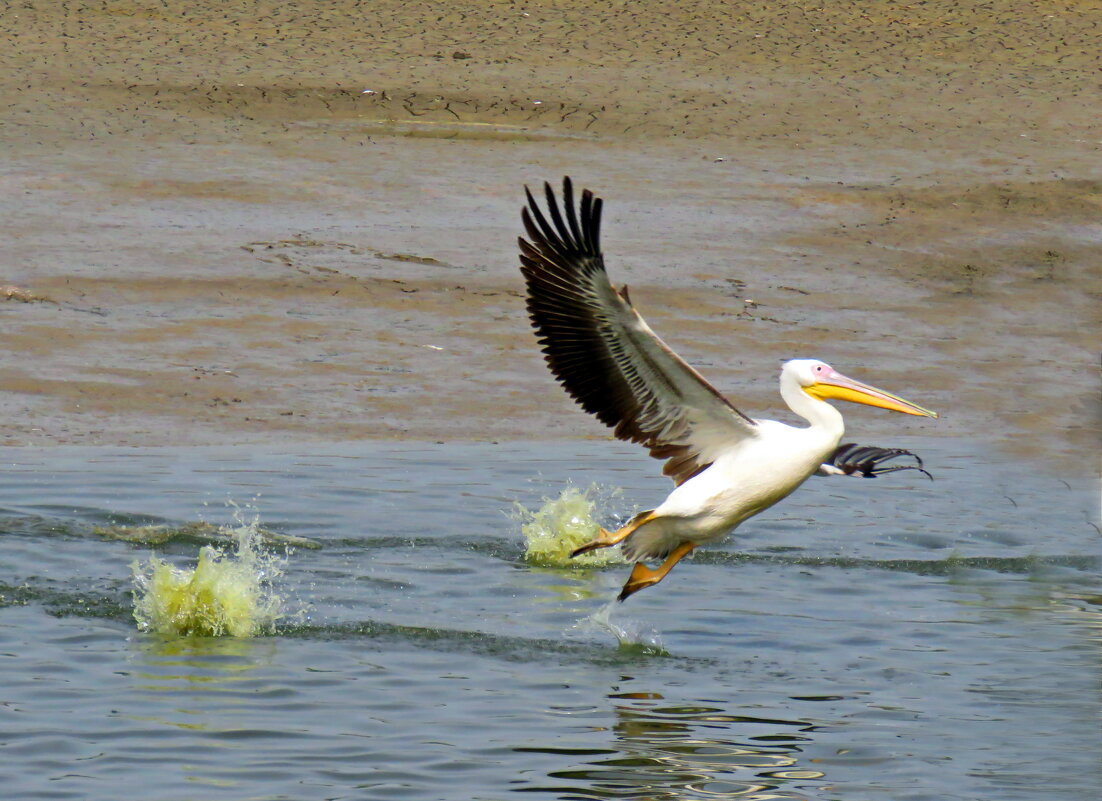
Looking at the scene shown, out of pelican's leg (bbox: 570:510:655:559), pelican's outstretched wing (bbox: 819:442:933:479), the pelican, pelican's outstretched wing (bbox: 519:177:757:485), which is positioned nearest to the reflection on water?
pelican's leg (bbox: 570:510:655:559)

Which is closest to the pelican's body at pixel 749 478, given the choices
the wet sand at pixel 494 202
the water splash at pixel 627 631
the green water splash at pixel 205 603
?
the water splash at pixel 627 631

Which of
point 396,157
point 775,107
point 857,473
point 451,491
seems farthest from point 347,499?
point 775,107

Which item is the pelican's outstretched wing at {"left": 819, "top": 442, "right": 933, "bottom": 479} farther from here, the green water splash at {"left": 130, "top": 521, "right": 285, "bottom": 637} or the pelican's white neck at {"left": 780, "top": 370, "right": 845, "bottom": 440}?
the green water splash at {"left": 130, "top": 521, "right": 285, "bottom": 637}

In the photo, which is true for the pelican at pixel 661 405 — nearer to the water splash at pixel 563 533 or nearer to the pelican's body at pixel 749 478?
the pelican's body at pixel 749 478

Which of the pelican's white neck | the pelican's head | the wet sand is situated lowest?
the pelican's white neck

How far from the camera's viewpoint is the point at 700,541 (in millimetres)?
7270

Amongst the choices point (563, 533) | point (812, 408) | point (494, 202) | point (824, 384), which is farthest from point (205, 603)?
point (494, 202)

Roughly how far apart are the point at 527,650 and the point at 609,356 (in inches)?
43.9

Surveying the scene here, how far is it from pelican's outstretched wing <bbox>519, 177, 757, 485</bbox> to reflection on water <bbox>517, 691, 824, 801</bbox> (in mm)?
1274

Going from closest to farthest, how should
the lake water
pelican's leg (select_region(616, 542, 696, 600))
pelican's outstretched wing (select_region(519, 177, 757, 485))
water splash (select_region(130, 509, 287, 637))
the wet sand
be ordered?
1. the lake water
2. pelican's outstretched wing (select_region(519, 177, 757, 485))
3. water splash (select_region(130, 509, 287, 637))
4. pelican's leg (select_region(616, 542, 696, 600))
5. the wet sand

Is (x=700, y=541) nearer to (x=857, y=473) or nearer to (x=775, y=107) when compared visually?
(x=857, y=473)

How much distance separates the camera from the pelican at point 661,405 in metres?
6.63

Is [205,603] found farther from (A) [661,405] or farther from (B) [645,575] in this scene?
(A) [661,405]

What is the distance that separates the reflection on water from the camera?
5.29 m
